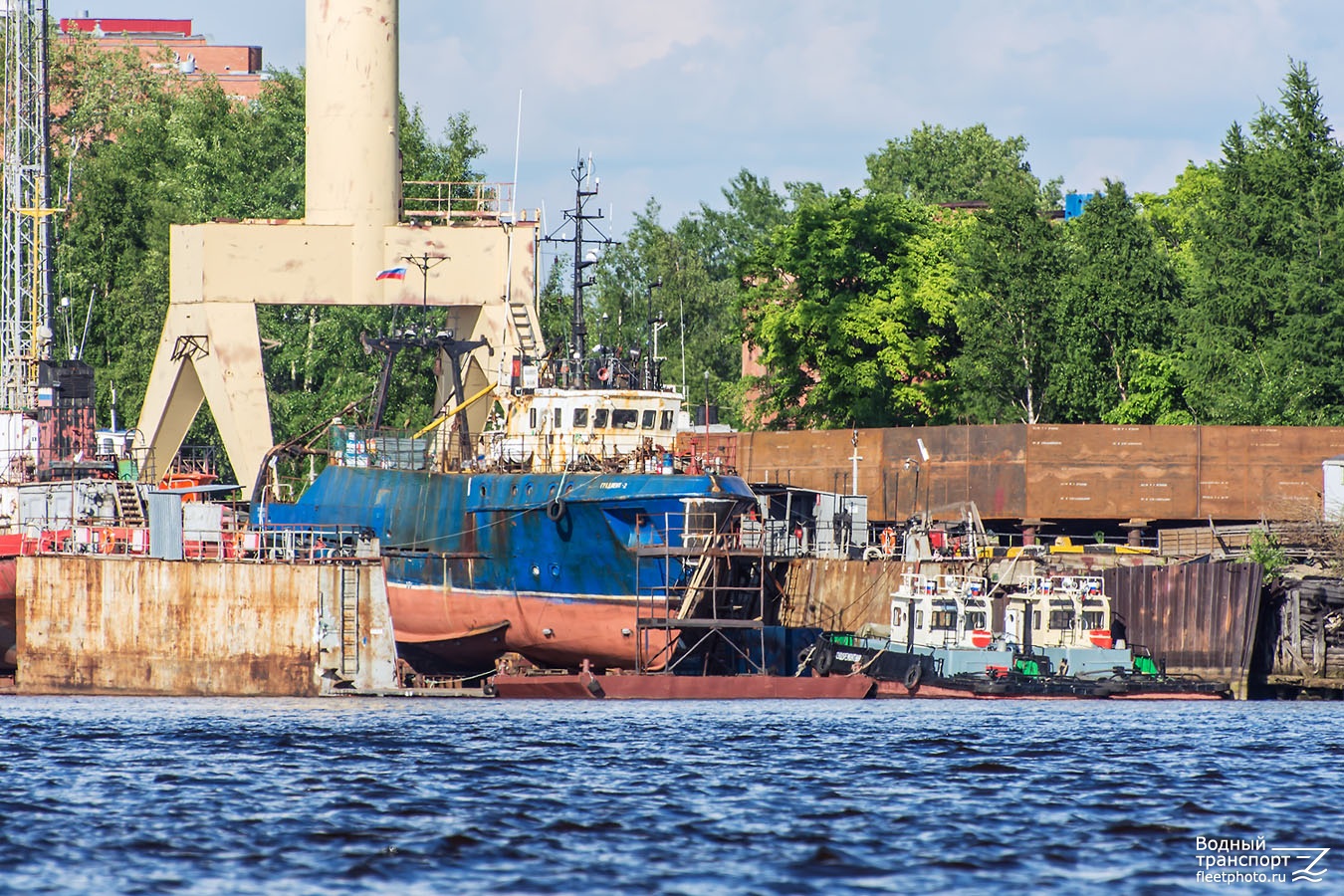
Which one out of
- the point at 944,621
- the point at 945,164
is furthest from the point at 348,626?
the point at 945,164

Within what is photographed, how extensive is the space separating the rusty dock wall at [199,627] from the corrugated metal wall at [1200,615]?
2087 cm

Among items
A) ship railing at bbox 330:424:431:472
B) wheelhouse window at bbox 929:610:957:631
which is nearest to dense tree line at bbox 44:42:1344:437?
ship railing at bbox 330:424:431:472

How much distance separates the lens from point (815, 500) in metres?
67.9

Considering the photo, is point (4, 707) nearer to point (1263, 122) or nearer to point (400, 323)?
point (400, 323)

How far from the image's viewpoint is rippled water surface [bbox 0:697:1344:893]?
23328 millimetres

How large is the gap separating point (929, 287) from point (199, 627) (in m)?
41.8

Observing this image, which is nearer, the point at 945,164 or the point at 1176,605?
the point at 1176,605

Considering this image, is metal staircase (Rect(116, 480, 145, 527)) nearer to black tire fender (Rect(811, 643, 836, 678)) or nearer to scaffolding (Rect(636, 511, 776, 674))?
scaffolding (Rect(636, 511, 776, 674))

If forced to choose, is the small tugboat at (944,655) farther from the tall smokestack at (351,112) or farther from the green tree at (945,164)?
the green tree at (945,164)

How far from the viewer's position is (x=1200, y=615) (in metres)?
54.5

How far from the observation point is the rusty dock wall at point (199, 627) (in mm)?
50719

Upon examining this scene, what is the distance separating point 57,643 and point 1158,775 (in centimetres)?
3016

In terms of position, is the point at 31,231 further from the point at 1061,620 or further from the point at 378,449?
the point at 1061,620

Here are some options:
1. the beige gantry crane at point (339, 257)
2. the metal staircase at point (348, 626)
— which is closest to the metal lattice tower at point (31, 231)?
the beige gantry crane at point (339, 257)
